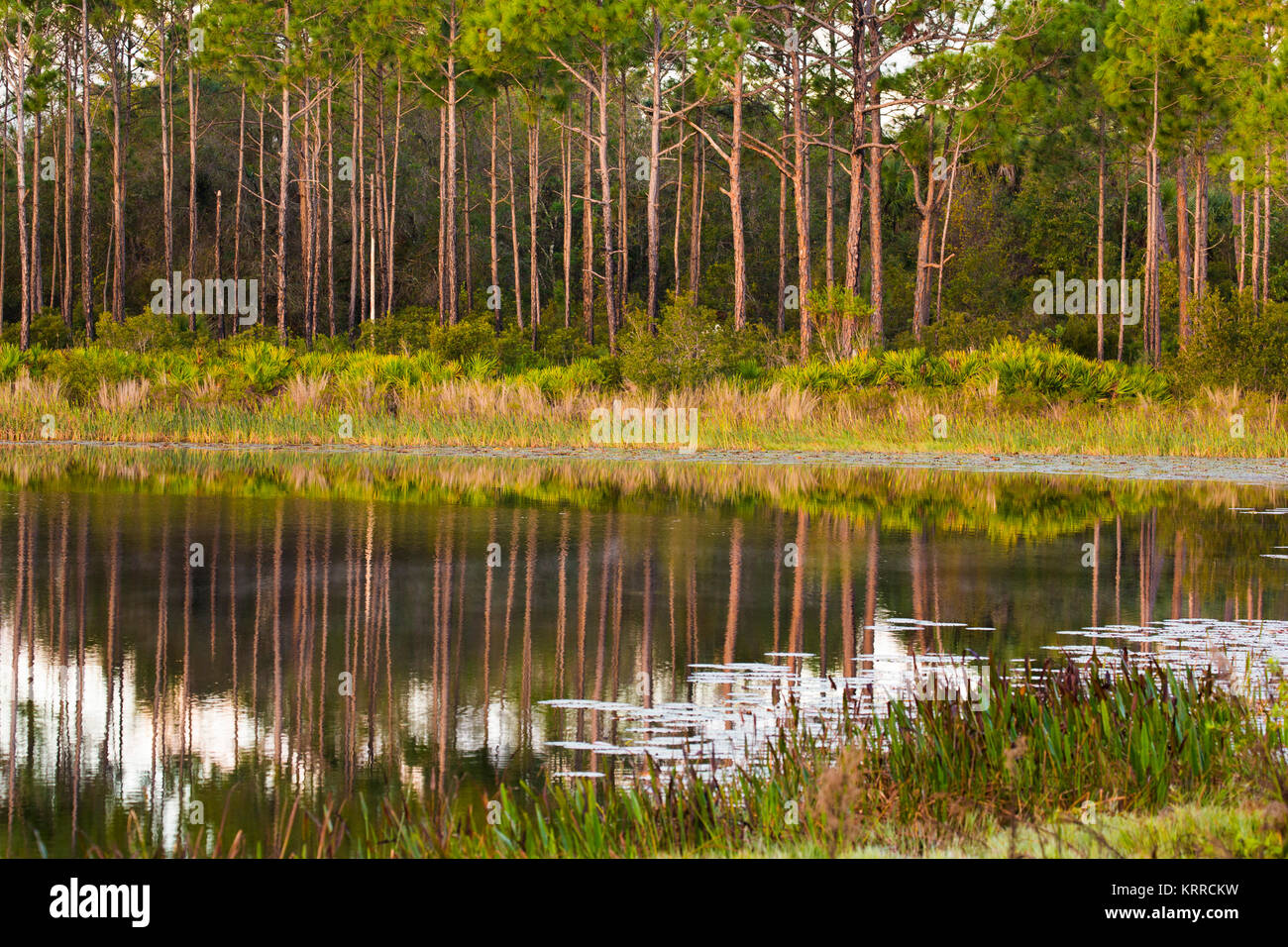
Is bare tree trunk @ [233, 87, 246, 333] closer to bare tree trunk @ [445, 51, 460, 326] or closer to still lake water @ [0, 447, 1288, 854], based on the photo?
bare tree trunk @ [445, 51, 460, 326]

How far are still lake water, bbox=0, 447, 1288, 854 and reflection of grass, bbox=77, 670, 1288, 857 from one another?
40 centimetres

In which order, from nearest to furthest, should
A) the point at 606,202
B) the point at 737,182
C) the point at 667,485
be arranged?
1. the point at 667,485
2. the point at 606,202
3. the point at 737,182

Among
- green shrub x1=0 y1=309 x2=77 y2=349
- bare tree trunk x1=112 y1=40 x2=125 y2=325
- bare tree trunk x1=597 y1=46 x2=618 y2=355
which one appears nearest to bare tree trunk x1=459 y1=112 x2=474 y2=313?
bare tree trunk x1=112 y1=40 x2=125 y2=325

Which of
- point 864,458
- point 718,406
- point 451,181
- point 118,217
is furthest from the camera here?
point 118,217

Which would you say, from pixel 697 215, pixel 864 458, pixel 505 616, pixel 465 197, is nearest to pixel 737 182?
pixel 697 215

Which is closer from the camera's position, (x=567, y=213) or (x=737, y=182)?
(x=737, y=182)

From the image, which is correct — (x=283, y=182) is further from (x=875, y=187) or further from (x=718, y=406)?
(x=718, y=406)

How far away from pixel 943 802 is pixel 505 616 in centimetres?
578

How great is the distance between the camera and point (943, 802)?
605 cm

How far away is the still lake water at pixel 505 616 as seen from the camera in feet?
23.9

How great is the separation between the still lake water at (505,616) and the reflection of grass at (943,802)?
1.31 feet

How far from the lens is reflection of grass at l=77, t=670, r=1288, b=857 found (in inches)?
213
